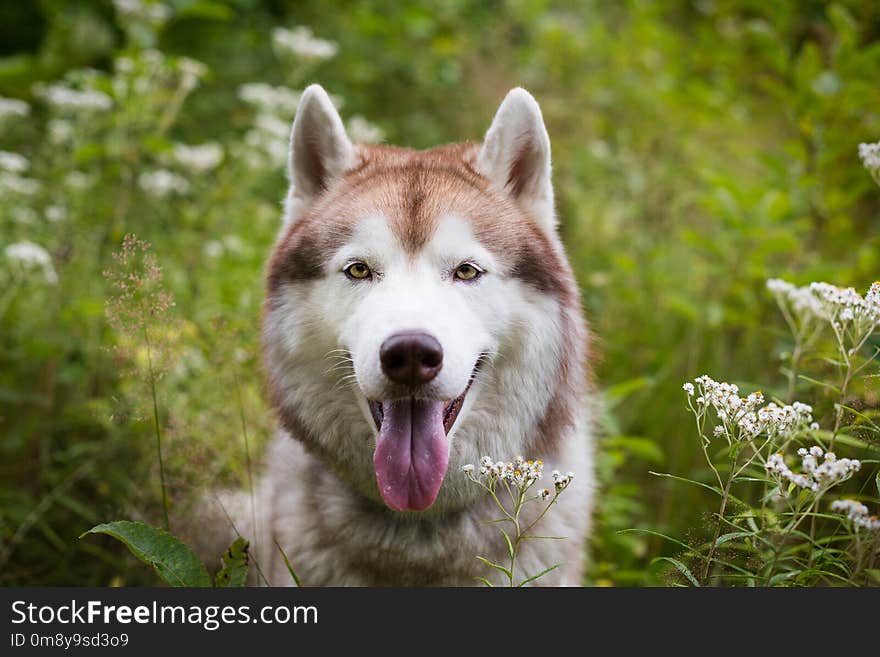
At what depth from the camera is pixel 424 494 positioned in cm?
210

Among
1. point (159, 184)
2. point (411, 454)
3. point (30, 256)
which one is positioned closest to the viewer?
point (411, 454)

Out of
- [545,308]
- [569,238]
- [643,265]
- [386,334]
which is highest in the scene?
[569,238]

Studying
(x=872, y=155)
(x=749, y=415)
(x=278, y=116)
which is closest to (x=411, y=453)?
(x=749, y=415)

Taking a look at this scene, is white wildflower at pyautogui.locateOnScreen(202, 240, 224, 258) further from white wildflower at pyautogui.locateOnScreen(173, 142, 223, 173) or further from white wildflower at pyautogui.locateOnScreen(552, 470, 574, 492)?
white wildflower at pyautogui.locateOnScreen(552, 470, 574, 492)

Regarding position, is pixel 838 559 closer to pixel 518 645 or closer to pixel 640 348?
pixel 518 645

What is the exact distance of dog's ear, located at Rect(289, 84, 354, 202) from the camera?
246 centimetres

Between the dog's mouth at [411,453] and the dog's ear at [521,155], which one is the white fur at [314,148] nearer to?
the dog's ear at [521,155]

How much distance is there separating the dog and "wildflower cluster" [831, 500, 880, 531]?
954 mm

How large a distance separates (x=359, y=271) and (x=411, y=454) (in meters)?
0.59

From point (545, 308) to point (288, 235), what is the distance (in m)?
0.94

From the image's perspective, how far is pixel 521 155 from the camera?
2.49 meters

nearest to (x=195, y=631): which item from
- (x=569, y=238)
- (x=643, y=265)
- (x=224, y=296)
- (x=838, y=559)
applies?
(x=838, y=559)

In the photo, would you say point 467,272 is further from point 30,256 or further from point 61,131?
point 61,131

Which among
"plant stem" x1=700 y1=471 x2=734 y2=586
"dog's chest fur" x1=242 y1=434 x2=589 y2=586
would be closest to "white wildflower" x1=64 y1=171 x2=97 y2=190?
"dog's chest fur" x1=242 y1=434 x2=589 y2=586
